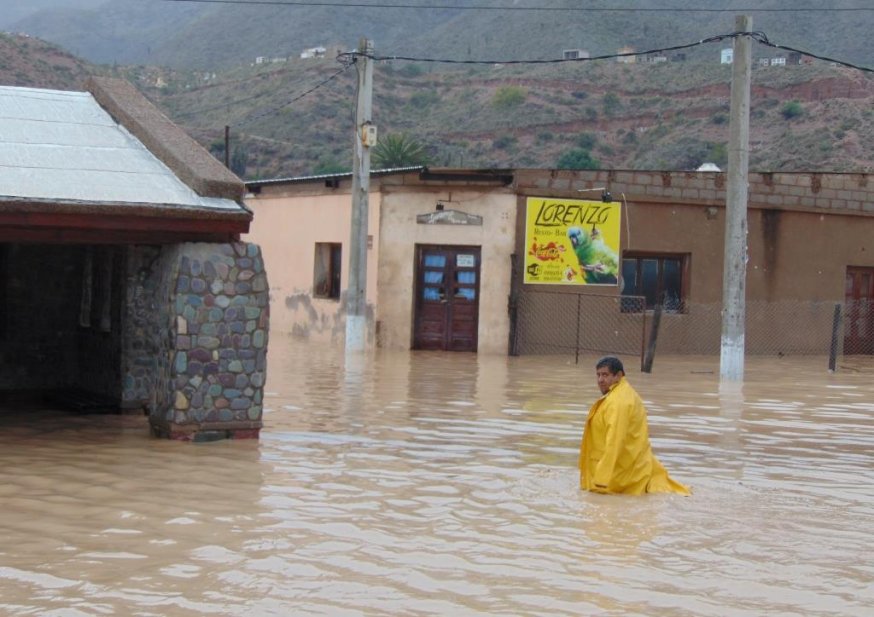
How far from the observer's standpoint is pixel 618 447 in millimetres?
10695

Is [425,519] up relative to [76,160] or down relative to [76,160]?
down

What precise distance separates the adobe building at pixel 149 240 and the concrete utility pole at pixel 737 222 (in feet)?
33.6

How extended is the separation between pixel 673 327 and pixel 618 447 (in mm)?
17592

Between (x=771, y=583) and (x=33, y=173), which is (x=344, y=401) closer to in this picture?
(x=33, y=173)

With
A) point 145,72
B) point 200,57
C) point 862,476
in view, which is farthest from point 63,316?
point 200,57

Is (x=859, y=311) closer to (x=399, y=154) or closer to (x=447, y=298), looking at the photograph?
(x=447, y=298)

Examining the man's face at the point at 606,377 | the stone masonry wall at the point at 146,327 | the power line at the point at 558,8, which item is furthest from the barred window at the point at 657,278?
the power line at the point at 558,8

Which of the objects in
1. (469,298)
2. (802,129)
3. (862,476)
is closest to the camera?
(862,476)

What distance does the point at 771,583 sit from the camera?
825 cm

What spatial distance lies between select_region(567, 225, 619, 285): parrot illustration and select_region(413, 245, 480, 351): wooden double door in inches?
82.6

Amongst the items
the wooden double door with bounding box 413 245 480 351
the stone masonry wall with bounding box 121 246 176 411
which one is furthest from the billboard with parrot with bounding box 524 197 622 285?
the stone masonry wall with bounding box 121 246 176 411

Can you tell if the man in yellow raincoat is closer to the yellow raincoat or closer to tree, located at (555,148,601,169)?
the yellow raincoat

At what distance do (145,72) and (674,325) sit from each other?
59612 millimetres

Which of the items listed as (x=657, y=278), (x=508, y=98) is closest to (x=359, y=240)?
(x=657, y=278)
